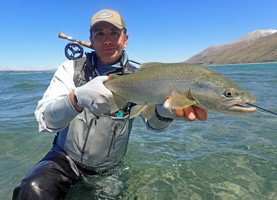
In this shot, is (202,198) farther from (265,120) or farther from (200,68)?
(265,120)

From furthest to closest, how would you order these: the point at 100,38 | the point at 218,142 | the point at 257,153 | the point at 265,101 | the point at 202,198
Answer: the point at 265,101 < the point at 218,142 < the point at 257,153 < the point at 202,198 < the point at 100,38

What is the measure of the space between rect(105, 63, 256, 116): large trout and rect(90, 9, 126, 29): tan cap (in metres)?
0.85

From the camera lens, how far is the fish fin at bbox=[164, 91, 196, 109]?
3.05 metres

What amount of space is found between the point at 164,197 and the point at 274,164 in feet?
7.59

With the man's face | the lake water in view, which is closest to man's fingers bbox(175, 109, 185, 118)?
the man's face

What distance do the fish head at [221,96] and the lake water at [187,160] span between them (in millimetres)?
2148

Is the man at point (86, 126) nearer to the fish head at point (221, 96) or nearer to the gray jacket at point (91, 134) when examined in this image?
the gray jacket at point (91, 134)

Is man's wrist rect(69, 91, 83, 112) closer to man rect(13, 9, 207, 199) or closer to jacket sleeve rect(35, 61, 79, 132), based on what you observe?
jacket sleeve rect(35, 61, 79, 132)

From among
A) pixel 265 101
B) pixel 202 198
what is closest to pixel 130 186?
pixel 202 198

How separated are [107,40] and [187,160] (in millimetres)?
3102

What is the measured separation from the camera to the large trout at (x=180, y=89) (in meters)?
2.94

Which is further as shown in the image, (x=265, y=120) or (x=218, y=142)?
(x=265, y=120)

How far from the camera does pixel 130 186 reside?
494cm

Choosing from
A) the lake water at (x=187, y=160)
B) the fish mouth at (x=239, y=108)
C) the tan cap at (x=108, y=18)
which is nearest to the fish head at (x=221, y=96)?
the fish mouth at (x=239, y=108)
